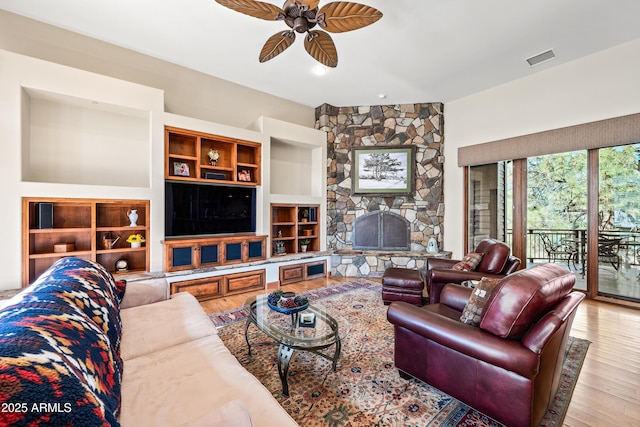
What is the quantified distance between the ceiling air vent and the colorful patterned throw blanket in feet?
17.4

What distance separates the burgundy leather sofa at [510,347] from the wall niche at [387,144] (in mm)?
3647

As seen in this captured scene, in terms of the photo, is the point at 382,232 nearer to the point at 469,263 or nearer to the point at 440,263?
the point at 440,263

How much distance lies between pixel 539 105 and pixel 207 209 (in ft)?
17.4

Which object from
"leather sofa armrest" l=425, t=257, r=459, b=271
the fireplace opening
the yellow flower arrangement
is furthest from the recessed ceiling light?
the yellow flower arrangement

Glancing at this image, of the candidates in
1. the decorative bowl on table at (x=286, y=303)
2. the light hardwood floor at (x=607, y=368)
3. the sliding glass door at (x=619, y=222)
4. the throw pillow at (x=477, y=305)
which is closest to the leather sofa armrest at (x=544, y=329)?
the throw pillow at (x=477, y=305)

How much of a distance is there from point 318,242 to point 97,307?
13.2 feet

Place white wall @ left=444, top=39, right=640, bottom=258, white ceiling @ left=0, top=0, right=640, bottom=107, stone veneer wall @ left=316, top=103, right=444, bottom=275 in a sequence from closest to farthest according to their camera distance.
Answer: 1. white ceiling @ left=0, top=0, right=640, bottom=107
2. white wall @ left=444, top=39, right=640, bottom=258
3. stone veneer wall @ left=316, top=103, right=444, bottom=275

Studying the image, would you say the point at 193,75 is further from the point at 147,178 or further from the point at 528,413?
the point at 528,413

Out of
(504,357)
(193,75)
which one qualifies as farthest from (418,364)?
(193,75)

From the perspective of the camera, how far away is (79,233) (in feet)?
10.9

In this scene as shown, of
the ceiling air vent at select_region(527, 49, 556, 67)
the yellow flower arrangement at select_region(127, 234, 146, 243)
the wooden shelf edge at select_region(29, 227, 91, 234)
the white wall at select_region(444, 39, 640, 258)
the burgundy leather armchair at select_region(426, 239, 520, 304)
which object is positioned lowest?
the burgundy leather armchair at select_region(426, 239, 520, 304)

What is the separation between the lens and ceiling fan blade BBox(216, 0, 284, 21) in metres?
2.18

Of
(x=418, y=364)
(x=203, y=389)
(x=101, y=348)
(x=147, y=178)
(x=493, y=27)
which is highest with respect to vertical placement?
(x=493, y=27)

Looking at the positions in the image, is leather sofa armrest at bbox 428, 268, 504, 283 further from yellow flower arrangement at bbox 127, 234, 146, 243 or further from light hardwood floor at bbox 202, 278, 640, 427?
yellow flower arrangement at bbox 127, 234, 146, 243
